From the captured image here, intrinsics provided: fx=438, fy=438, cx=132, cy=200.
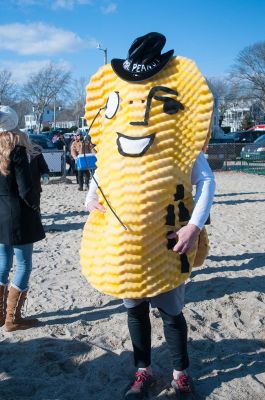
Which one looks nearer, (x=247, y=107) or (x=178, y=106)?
(x=178, y=106)

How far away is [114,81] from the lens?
2.41 metres

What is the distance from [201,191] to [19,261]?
71.1 inches

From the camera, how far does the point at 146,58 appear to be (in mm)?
2264

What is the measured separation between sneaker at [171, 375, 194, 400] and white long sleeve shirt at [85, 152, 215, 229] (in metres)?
0.96

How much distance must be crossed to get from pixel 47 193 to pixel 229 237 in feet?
21.8

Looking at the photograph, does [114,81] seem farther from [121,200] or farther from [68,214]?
[68,214]

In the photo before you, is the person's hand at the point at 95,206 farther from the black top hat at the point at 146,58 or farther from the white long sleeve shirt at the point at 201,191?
the black top hat at the point at 146,58

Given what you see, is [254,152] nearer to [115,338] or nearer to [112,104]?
[115,338]

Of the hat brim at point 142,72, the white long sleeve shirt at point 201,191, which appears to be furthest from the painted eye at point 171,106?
the white long sleeve shirt at point 201,191

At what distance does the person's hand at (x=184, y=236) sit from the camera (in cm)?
221

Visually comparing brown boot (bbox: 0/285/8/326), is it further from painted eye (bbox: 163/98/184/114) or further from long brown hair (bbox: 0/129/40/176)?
painted eye (bbox: 163/98/184/114)

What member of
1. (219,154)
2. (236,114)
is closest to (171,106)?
(219,154)

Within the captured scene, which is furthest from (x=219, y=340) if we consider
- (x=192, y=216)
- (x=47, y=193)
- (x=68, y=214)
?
(x=47, y=193)

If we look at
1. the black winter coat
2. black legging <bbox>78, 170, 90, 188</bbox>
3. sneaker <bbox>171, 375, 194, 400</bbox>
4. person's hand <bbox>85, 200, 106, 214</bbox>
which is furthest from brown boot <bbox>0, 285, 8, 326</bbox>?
black legging <bbox>78, 170, 90, 188</bbox>
